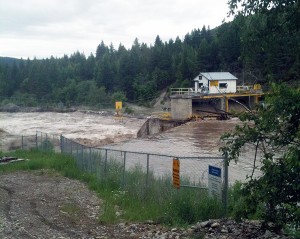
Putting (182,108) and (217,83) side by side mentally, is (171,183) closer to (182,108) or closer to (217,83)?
(182,108)

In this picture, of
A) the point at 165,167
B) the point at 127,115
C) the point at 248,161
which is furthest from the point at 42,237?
the point at 127,115

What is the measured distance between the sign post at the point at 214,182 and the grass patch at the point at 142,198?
0.19 m

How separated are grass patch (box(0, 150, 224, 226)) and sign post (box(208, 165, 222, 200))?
0.19 m

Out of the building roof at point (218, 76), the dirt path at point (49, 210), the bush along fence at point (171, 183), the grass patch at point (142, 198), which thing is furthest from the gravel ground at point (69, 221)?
the building roof at point (218, 76)

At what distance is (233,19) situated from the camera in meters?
8.97

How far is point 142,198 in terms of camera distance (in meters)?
14.2

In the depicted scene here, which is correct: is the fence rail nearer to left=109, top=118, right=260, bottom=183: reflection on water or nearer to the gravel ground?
the gravel ground

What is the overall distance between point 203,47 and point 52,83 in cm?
6878

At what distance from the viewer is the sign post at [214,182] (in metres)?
11.2

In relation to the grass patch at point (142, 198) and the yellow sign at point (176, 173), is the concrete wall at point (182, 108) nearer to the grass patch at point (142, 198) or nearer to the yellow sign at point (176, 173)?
the grass patch at point (142, 198)

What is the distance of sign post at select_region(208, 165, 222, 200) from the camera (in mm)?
11198

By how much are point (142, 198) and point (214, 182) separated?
138 inches

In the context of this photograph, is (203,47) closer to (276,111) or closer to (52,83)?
(52,83)

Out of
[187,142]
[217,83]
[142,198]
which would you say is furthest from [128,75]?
[142,198]
